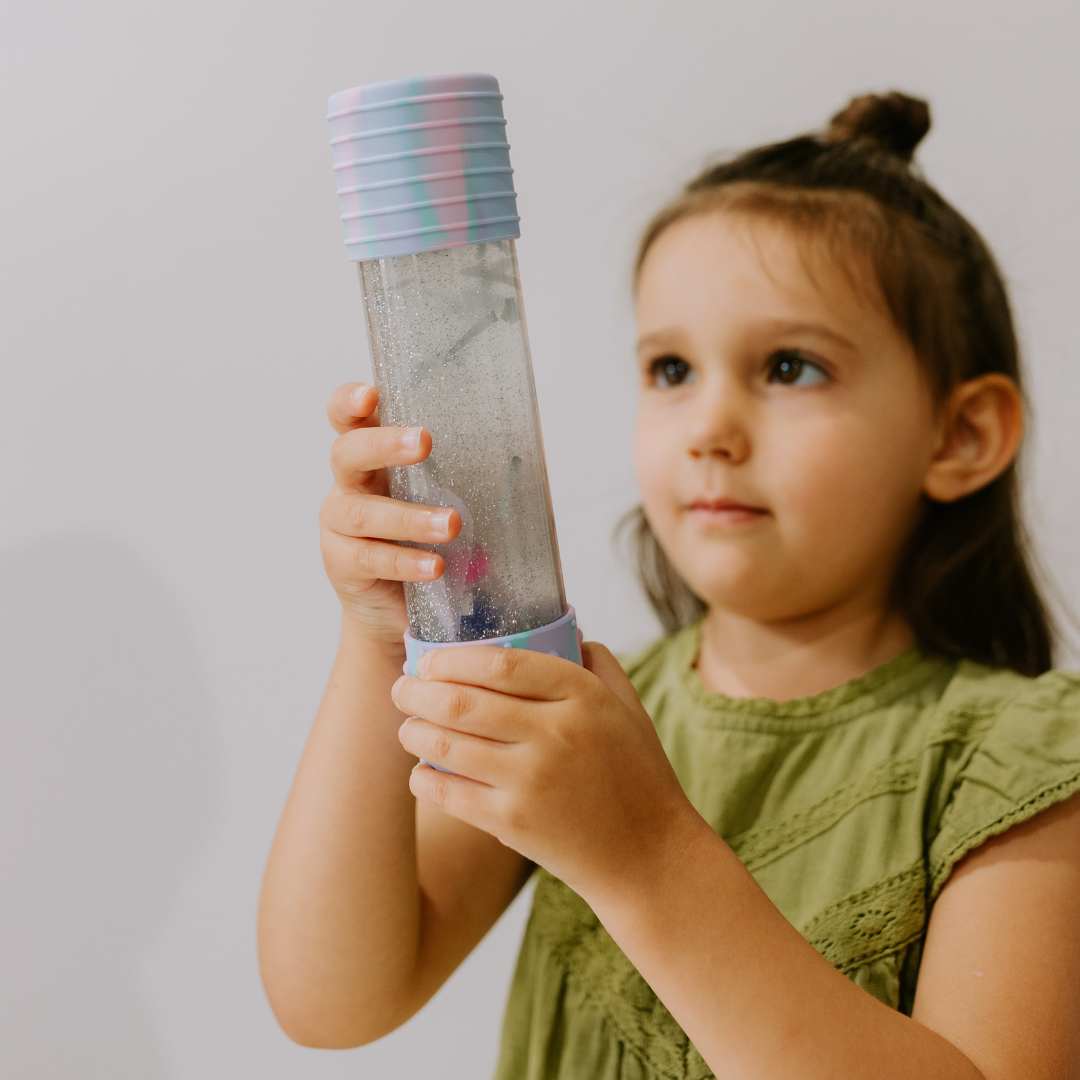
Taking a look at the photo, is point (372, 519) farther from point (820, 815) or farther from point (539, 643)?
point (820, 815)

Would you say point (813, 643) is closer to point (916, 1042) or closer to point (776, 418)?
point (776, 418)

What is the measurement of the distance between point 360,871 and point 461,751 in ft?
0.73

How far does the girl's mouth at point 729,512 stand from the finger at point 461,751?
0.89ft

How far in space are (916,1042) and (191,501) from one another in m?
0.72

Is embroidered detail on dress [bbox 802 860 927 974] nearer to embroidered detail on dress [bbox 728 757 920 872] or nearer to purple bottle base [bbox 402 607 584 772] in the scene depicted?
embroidered detail on dress [bbox 728 757 920 872]

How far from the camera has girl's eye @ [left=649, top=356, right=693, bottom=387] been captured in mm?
727

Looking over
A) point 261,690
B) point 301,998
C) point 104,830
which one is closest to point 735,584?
point 301,998

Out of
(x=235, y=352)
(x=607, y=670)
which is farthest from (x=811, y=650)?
(x=235, y=352)

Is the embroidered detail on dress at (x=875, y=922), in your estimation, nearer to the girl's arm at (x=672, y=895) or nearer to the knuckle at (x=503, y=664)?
the girl's arm at (x=672, y=895)

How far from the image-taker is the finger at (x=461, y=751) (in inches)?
17.6

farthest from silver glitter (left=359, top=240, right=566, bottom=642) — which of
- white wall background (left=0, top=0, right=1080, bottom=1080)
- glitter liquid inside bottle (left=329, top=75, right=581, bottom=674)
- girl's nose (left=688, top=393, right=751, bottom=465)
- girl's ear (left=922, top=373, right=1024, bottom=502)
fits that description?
white wall background (left=0, top=0, right=1080, bottom=1080)

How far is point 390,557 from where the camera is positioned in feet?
1.60

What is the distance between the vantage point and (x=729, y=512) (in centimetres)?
68

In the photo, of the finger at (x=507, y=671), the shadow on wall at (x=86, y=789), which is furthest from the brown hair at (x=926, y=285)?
the shadow on wall at (x=86, y=789)
